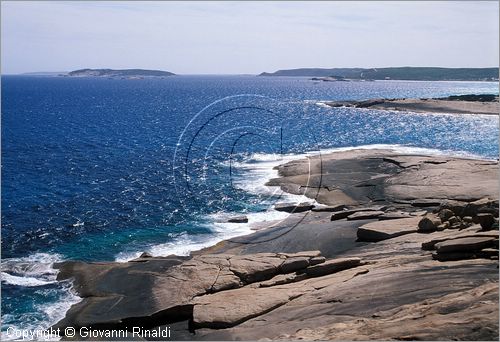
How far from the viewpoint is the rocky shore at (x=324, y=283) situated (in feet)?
77.0

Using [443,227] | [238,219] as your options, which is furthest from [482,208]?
[238,219]

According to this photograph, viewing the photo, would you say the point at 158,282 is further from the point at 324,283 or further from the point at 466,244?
the point at 466,244

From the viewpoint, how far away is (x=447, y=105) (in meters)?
156

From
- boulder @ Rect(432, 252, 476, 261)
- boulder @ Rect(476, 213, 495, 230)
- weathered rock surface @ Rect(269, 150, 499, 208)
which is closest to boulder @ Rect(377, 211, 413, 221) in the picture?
weathered rock surface @ Rect(269, 150, 499, 208)

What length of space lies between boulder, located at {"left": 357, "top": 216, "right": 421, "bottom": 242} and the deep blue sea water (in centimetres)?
1352

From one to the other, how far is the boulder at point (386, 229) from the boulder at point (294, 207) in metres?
14.7

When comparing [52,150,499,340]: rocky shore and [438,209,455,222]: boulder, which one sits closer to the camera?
[52,150,499,340]: rocky shore

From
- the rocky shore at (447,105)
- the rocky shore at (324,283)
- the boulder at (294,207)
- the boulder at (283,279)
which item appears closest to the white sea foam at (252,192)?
the boulder at (294,207)

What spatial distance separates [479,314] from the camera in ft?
69.4

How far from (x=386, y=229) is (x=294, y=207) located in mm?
17876

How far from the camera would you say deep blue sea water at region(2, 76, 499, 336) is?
4416cm

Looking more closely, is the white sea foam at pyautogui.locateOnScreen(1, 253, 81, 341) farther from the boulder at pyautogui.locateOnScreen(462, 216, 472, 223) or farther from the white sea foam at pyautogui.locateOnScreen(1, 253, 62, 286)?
the boulder at pyautogui.locateOnScreen(462, 216, 472, 223)

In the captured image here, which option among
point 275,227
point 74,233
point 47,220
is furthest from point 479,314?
point 47,220

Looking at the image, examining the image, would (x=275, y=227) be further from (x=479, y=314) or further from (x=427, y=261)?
(x=479, y=314)
